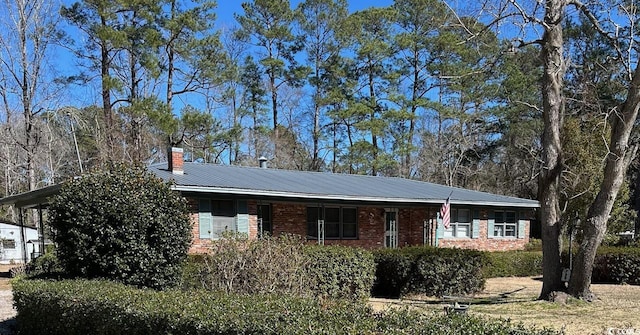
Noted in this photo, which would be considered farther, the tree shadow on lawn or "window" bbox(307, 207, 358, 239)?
"window" bbox(307, 207, 358, 239)

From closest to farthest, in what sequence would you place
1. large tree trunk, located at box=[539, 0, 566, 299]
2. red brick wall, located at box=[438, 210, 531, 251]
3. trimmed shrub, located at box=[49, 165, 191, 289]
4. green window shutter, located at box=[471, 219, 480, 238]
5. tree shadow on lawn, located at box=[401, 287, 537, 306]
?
trimmed shrub, located at box=[49, 165, 191, 289]
tree shadow on lawn, located at box=[401, 287, 537, 306]
large tree trunk, located at box=[539, 0, 566, 299]
red brick wall, located at box=[438, 210, 531, 251]
green window shutter, located at box=[471, 219, 480, 238]

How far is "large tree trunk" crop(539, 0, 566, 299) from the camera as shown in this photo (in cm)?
1156

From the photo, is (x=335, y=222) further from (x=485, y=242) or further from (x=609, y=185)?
(x=609, y=185)

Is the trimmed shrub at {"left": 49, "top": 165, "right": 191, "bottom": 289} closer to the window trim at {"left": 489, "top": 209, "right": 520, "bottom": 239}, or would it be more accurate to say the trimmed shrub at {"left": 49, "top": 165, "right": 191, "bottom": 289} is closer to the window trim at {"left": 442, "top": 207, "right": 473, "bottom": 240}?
the window trim at {"left": 442, "top": 207, "right": 473, "bottom": 240}

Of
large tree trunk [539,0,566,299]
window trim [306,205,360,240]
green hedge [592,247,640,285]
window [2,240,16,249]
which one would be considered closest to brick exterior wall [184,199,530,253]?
window trim [306,205,360,240]

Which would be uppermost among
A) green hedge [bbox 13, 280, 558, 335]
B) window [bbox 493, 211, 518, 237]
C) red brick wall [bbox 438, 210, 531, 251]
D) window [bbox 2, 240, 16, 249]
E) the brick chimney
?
the brick chimney

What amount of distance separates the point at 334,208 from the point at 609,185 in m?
10.4

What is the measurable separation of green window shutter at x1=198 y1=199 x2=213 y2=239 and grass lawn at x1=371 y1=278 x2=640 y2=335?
6190mm

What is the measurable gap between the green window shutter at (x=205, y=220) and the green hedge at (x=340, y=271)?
5679 millimetres

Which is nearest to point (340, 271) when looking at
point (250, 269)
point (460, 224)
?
point (250, 269)

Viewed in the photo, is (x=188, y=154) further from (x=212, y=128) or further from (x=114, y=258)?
(x=114, y=258)

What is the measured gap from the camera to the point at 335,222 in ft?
64.2

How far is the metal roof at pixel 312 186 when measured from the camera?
625 inches

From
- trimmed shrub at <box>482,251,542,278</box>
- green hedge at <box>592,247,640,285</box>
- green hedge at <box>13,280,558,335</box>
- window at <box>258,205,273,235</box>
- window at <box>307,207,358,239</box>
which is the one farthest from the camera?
window at <box>307,207,358,239</box>
